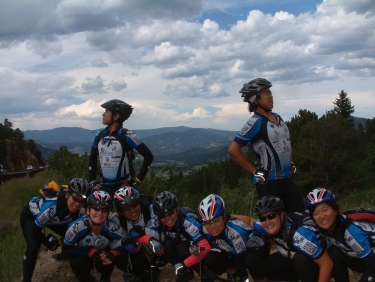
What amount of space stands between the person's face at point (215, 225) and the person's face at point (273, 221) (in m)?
0.51

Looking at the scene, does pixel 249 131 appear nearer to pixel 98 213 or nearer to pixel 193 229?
pixel 193 229

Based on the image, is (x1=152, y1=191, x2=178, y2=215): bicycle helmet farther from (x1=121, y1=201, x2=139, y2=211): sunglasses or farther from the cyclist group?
(x1=121, y1=201, x2=139, y2=211): sunglasses

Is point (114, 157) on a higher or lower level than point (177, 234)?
higher

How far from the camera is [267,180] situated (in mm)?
4613

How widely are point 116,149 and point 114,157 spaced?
0.40ft

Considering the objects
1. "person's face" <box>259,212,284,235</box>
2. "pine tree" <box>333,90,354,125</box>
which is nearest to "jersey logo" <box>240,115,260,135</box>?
"person's face" <box>259,212,284,235</box>

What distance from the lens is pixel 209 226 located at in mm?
4594

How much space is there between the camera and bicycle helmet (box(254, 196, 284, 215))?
14.1 feet

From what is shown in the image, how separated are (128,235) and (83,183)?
95 centimetres

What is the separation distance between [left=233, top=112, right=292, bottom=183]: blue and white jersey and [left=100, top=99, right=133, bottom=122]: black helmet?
1876 millimetres

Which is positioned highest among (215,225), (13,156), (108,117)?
(108,117)

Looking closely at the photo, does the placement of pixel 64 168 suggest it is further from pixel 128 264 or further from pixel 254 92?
pixel 254 92

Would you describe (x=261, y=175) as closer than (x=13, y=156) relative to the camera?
Yes

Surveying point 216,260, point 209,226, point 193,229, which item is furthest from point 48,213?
point 216,260
